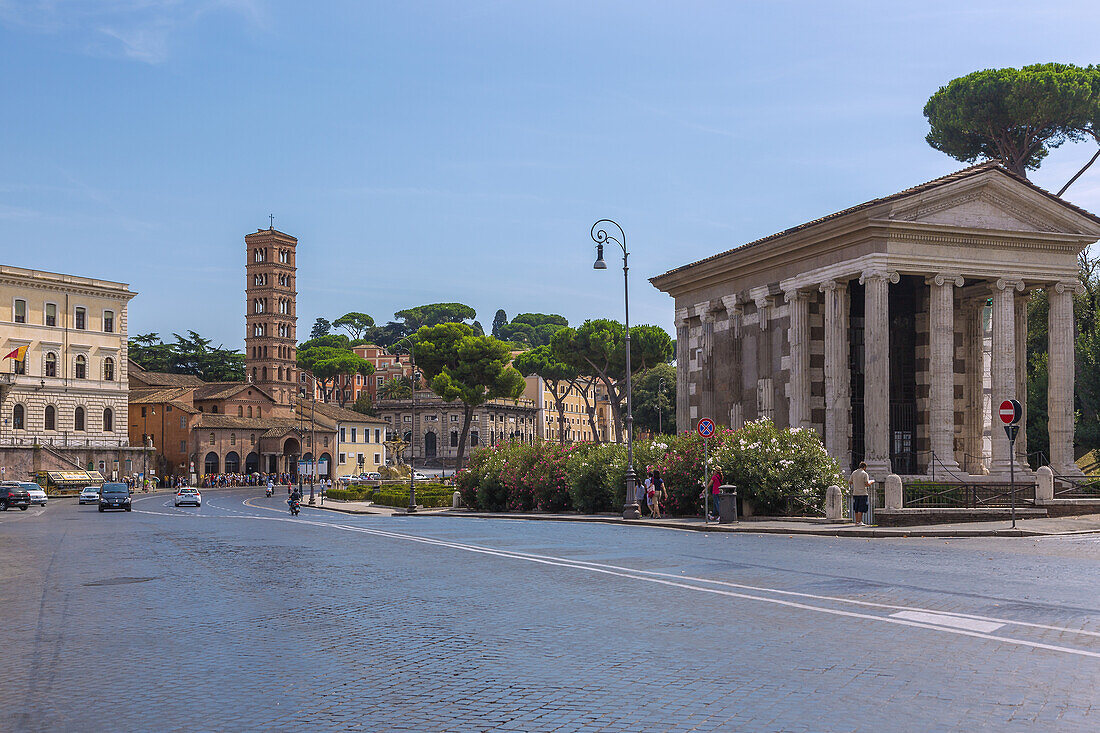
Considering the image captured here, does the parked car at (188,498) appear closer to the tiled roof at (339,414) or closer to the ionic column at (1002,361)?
the ionic column at (1002,361)

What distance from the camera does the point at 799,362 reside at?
129 ft

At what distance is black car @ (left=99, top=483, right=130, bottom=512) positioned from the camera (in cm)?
5444

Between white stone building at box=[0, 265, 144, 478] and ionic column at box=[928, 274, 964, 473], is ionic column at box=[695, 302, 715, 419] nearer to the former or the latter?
ionic column at box=[928, 274, 964, 473]

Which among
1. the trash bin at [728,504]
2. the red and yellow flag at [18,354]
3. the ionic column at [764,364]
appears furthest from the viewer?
the red and yellow flag at [18,354]

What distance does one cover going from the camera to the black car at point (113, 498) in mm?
54438

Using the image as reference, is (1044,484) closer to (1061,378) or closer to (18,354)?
(1061,378)

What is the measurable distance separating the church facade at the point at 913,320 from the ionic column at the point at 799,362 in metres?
0.05

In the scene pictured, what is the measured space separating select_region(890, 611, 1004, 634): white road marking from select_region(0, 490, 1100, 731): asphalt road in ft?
0.11

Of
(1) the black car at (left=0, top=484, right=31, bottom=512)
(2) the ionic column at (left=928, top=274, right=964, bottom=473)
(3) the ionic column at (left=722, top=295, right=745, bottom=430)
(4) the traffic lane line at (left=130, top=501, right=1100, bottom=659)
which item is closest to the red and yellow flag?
(1) the black car at (left=0, top=484, right=31, bottom=512)

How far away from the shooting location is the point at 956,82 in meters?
59.9

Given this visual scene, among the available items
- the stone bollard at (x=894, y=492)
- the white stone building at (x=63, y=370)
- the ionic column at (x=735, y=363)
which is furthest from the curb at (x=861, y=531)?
the white stone building at (x=63, y=370)

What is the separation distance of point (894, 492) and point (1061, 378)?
490 inches

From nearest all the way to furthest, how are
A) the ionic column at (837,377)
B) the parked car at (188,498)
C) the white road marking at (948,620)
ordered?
the white road marking at (948,620) → the ionic column at (837,377) → the parked car at (188,498)

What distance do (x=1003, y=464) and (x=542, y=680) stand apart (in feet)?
103
